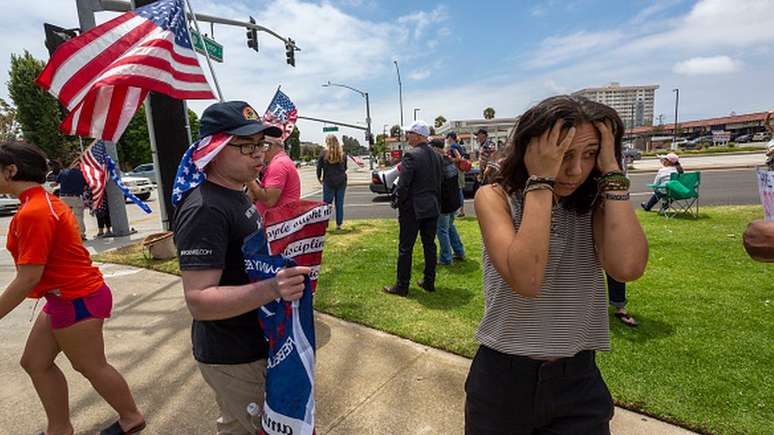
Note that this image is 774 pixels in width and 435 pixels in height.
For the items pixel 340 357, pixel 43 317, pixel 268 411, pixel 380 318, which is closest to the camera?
pixel 268 411

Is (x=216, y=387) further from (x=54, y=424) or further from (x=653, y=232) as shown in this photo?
(x=653, y=232)

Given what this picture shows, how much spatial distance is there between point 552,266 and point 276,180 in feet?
9.26

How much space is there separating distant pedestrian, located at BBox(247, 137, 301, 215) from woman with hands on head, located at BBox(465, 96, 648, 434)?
2.49 meters

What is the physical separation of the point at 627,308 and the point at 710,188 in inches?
458

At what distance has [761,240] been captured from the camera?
1202 millimetres

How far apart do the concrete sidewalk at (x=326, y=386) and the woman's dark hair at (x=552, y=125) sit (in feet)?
5.63

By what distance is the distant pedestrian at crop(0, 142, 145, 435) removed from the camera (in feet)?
6.83

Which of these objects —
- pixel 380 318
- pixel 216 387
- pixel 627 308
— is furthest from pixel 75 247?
pixel 627 308

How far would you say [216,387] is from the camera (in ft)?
5.79

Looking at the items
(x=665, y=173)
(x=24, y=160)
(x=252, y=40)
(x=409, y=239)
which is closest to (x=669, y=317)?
(x=409, y=239)

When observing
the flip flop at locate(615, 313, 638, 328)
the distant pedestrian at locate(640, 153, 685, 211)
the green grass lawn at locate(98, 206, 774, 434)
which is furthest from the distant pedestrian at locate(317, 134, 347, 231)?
the distant pedestrian at locate(640, 153, 685, 211)

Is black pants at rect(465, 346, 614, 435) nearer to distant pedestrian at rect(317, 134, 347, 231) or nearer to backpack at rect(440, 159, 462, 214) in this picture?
backpack at rect(440, 159, 462, 214)

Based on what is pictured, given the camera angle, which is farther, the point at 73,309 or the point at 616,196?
the point at 73,309

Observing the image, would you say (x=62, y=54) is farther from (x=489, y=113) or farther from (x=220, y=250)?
(x=489, y=113)
